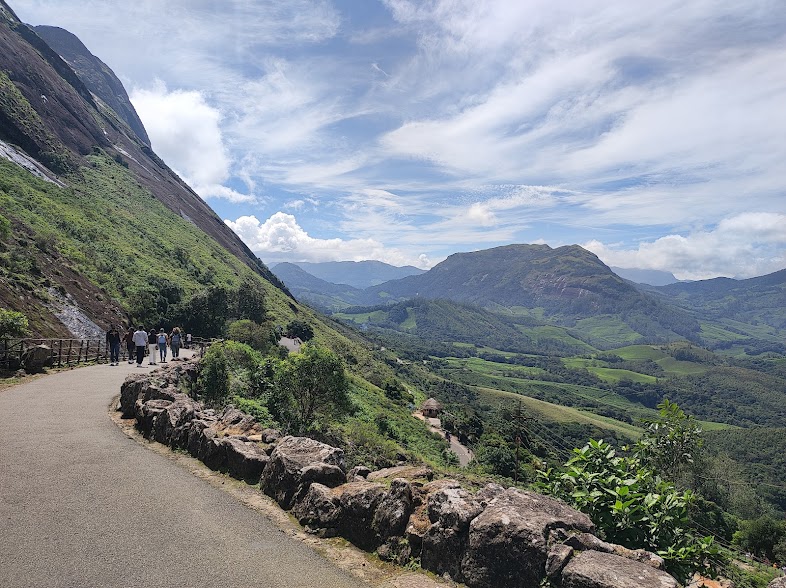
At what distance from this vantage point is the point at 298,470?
903cm

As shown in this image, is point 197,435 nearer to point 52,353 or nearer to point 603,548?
point 603,548

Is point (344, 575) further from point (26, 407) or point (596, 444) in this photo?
point (26, 407)

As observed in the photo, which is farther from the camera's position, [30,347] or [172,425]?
[30,347]

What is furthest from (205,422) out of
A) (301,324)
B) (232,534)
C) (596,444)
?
(301,324)

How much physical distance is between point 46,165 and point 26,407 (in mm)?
90159

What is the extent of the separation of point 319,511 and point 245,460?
9.47 ft

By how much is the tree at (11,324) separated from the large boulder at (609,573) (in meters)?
23.1

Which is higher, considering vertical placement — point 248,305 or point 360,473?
point 248,305

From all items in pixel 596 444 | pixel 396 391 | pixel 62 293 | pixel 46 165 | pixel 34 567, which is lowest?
pixel 396 391

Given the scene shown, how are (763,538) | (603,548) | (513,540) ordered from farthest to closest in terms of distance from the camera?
1. (763,538)
2. (513,540)
3. (603,548)

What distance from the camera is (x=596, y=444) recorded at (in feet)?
25.2

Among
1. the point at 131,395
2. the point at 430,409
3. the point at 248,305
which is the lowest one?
the point at 430,409

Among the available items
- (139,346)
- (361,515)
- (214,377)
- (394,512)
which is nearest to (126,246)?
(139,346)

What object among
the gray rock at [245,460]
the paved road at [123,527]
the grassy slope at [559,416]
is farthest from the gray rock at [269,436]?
the grassy slope at [559,416]
